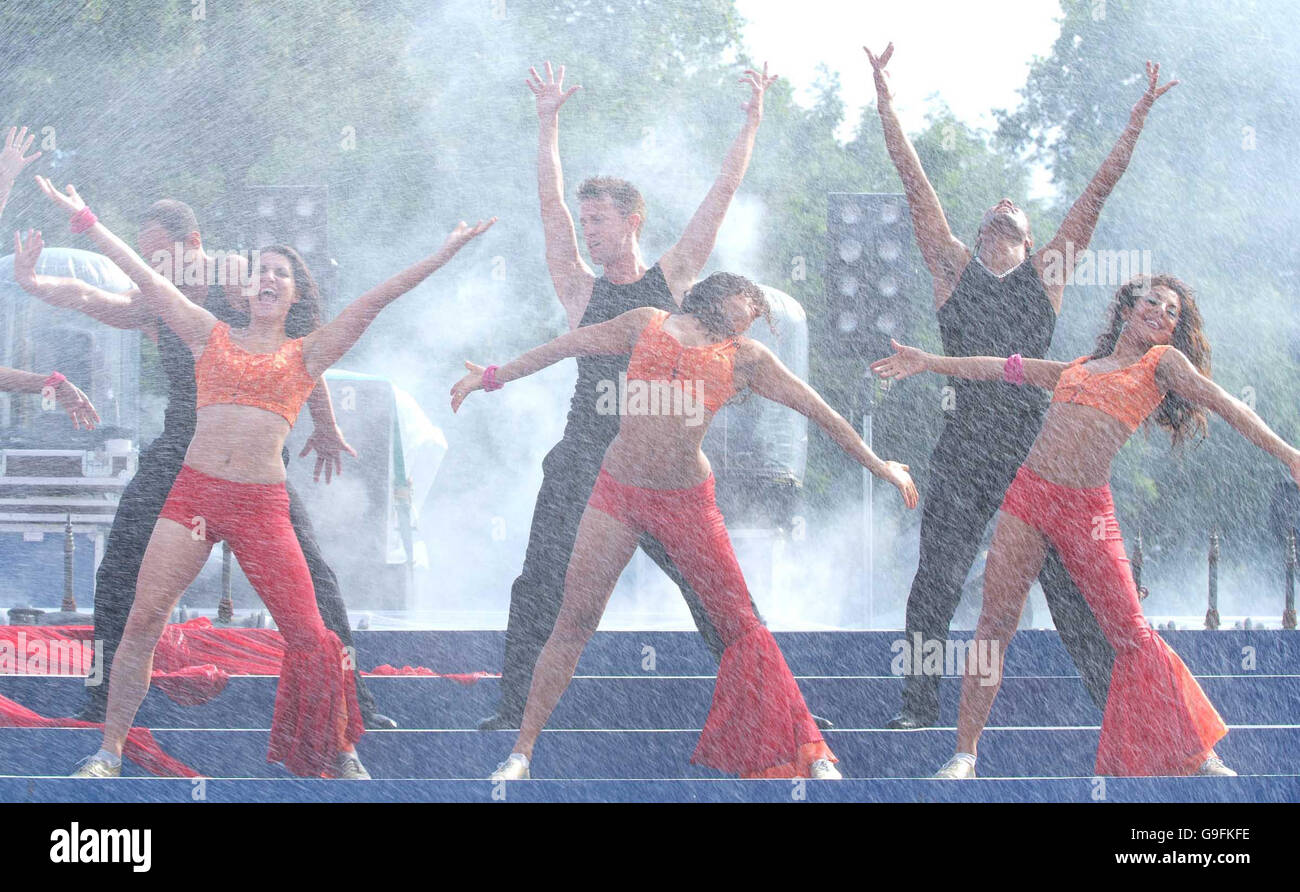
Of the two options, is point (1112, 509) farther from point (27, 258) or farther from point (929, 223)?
point (27, 258)

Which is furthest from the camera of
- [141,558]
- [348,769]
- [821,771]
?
[141,558]

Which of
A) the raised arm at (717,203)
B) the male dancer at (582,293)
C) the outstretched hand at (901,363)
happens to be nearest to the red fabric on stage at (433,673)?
the male dancer at (582,293)

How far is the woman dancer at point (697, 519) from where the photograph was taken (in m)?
5.36

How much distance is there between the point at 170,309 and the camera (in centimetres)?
568

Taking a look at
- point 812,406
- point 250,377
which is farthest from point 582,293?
point 250,377

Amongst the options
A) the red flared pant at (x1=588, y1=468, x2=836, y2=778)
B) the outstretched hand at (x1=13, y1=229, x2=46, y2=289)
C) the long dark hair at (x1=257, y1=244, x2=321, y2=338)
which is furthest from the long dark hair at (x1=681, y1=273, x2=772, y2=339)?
the outstretched hand at (x1=13, y1=229, x2=46, y2=289)

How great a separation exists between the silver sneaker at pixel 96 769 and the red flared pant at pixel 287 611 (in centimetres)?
55

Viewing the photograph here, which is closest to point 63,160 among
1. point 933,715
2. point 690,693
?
point 690,693

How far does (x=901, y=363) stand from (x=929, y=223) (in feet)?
2.03

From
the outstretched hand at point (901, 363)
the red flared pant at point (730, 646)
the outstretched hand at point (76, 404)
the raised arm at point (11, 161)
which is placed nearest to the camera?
the red flared pant at point (730, 646)

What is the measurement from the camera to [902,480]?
5.43 m

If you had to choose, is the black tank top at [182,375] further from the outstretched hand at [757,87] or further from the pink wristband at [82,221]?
the outstretched hand at [757,87]

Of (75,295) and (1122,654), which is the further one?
(75,295)
